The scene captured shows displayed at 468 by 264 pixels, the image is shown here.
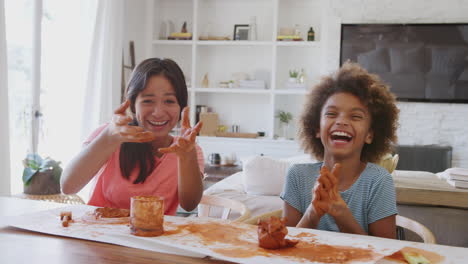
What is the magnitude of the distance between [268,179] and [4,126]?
179 cm

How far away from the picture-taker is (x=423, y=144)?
4.98 meters

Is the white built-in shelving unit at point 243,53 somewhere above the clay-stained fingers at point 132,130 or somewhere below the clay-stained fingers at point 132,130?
above

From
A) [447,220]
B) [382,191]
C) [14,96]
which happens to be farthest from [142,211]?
[14,96]

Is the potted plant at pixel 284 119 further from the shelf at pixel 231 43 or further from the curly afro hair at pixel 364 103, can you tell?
the curly afro hair at pixel 364 103

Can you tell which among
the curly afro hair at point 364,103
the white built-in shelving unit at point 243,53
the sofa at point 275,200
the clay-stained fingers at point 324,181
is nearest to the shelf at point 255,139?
the white built-in shelving unit at point 243,53

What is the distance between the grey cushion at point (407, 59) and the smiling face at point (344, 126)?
385 cm

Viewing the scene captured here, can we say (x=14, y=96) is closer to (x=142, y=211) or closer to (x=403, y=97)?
(x=142, y=211)

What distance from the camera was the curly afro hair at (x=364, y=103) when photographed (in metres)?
1.47

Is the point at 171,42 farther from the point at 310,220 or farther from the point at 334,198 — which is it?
the point at 334,198

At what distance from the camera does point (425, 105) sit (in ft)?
16.3

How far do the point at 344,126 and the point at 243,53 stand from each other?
175 inches

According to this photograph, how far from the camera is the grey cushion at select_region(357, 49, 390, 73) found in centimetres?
505

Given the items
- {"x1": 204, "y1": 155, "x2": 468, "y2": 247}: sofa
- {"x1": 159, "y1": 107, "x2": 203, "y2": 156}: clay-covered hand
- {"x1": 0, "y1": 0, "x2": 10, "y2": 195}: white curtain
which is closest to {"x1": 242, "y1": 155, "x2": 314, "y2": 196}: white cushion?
{"x1": 204, "y1": 155, "x2": 468, "y2": 247}: sofa

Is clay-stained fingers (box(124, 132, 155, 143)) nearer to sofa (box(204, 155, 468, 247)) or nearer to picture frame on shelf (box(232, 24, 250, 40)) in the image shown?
sofa (box(204, 155, 468, 247))
